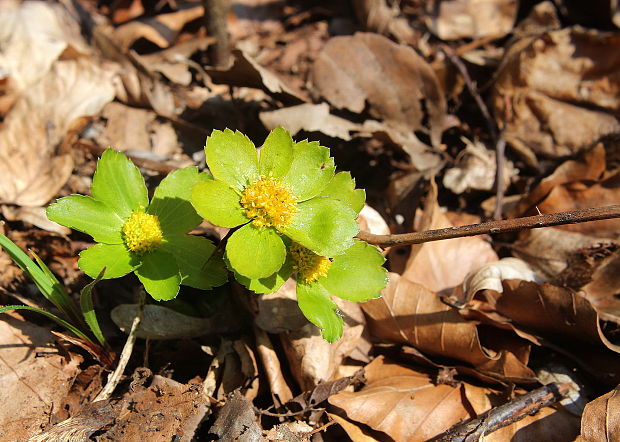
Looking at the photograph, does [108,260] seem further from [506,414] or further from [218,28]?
[218,28]

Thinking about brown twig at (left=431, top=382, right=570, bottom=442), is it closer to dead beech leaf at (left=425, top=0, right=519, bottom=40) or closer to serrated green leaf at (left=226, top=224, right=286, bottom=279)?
serrated green leaf at (left=226, top=224, right=286, bottom=279)

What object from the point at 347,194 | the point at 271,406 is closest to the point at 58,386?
the point at 271,406

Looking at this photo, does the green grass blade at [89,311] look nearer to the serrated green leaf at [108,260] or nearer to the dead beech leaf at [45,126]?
the serrated green leaf at [108,260]

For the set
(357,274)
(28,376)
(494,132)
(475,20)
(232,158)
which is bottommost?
(28,376)

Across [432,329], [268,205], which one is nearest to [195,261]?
[268,205]

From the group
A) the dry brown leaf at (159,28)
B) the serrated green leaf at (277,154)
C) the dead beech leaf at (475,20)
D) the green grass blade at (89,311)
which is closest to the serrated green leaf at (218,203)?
the serrated green leaf at (277,154)
